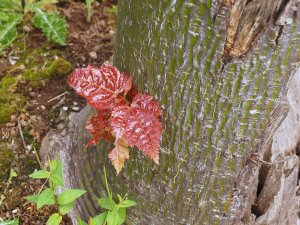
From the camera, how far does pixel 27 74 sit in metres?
2.93

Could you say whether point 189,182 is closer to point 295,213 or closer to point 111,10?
point 295,213

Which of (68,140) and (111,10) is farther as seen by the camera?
(111,10)

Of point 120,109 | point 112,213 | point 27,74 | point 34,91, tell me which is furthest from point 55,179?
point 27,74

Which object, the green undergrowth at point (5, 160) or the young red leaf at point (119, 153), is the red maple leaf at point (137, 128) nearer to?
the young red leaf at point (119, 153)

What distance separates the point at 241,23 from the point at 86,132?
1.35m

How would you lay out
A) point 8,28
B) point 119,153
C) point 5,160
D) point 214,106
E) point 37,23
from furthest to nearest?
point 37,23
point 8,28
point 5,160
point 119,153
point 214,106

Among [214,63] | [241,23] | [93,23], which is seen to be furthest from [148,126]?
[93,23]

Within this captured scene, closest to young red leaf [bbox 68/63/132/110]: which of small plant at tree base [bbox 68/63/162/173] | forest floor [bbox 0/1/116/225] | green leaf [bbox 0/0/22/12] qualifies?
small plant at tree base [bbox 68/63/162/173]

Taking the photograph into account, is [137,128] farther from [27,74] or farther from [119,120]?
[27,74]

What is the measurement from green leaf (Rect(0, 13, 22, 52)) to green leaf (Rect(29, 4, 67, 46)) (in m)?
0.13

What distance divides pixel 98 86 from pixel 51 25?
149 centimetres

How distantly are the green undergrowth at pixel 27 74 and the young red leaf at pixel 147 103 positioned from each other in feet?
4.14

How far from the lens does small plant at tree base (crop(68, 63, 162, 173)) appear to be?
1.68m

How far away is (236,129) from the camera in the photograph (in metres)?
1.72
